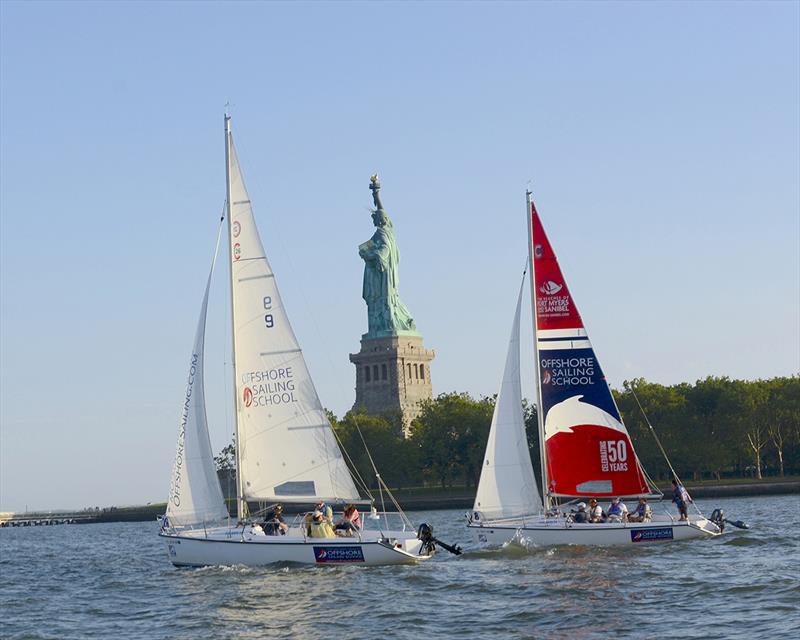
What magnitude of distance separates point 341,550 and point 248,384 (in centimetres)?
594

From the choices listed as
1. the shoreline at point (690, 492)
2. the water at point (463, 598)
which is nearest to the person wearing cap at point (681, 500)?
the water at point (463, 598)

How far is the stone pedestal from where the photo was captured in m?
146

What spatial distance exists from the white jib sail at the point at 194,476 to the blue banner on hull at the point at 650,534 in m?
13.1

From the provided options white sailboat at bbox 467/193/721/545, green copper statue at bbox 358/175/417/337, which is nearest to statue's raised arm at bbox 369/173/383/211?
green copper statue at bbox 358/175/417/337

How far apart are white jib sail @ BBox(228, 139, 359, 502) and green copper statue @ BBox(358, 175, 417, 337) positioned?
350 feet

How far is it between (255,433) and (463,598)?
31.6ft

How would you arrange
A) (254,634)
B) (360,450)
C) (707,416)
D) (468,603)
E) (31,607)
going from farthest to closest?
(360,450)
(707,416)
(31,607)
(468,603)
(254,634)

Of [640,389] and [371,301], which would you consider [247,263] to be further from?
[371,301]

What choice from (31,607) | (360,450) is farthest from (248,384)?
(360,450)

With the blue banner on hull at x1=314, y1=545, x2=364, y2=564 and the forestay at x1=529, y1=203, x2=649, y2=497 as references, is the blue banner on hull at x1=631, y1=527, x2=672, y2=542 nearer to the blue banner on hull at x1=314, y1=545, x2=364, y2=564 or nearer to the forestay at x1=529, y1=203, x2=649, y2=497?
the forestay at x1=529, y1=203, x2=649, y2=497

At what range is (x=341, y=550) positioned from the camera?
37719 millimetres

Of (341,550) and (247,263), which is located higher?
(247,263)

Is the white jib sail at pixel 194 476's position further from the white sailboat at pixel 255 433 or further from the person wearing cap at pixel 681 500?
the person wearing cap at pixel 681 500

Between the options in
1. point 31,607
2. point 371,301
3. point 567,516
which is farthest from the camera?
point 371,301
